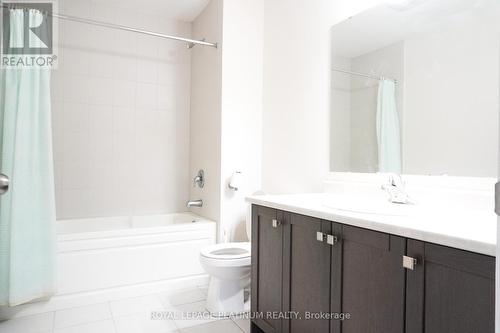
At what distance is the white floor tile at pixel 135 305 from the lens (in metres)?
2.14

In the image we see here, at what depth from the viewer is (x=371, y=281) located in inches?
42.9

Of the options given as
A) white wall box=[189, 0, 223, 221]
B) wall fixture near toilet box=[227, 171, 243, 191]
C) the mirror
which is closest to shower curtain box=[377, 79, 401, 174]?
the mirror

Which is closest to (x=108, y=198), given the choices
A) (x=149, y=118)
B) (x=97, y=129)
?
(x=97, y=129)

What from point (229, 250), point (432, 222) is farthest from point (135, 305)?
point (432, 222)

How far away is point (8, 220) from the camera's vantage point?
1.96 metres

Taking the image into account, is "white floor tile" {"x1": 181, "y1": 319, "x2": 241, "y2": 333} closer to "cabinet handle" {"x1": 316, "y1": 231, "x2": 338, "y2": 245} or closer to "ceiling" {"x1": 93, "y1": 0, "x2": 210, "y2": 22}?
"cabinet handle" {"x1": 316, "y1": 231, "x2": 338, "y2": 245}

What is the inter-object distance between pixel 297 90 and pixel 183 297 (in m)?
1.78

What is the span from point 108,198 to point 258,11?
2190 mm

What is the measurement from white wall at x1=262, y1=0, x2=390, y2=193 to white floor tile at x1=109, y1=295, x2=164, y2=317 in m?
1.23

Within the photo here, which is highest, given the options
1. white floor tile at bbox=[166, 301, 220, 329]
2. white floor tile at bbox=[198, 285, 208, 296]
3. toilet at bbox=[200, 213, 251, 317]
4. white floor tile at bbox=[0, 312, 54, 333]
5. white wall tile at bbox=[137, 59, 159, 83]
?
white wall tile at bbox=[137, 59, 159, 83]

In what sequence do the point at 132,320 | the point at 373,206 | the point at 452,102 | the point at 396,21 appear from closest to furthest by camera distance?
the point at 452,102
the point at 373,206
the point at 396,21
the point at 132,320

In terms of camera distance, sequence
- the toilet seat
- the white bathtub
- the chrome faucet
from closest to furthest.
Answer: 1. the chrome faucet
2. the toilet seat
3. the white bathtub

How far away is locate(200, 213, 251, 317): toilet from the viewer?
6.55 feet

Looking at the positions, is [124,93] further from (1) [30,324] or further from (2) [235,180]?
(1) [30,324]
